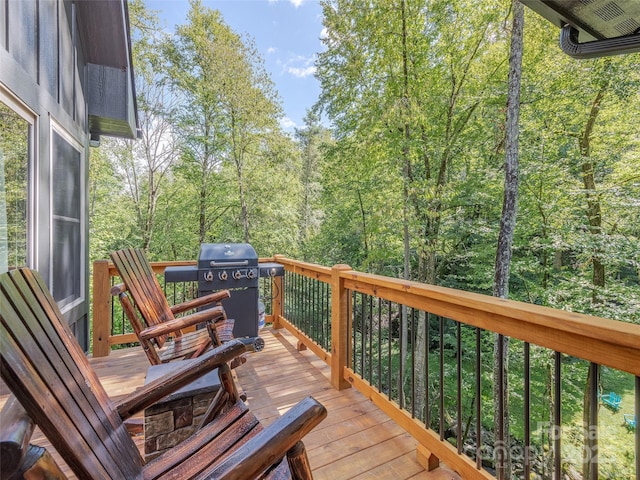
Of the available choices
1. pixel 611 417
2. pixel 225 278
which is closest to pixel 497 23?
pixel 225 278

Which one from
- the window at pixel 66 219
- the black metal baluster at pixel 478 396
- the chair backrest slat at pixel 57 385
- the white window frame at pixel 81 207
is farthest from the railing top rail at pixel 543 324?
the window at pixel 66 219

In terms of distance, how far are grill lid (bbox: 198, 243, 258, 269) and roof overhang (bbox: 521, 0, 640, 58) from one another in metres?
2.67

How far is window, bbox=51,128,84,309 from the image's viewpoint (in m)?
2.67

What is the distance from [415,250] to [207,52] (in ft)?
27.6

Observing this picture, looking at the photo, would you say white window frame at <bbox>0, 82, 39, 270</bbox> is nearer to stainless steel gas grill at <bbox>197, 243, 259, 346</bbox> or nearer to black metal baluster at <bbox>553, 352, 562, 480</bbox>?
stainless steel gas grill at <bbox>197, 243, 259, 346</bbox>

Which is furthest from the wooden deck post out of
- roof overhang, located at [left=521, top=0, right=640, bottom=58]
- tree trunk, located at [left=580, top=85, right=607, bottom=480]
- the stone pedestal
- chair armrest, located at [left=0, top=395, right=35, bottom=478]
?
tree trunk, located at [left=580, top=85, right=607, bottom=480]

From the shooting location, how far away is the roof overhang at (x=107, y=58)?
3.51 meters

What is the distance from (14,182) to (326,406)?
267cm

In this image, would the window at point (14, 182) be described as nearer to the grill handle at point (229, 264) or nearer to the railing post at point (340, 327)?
the grill handle at point (229, 264)

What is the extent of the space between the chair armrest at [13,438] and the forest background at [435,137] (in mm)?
6785

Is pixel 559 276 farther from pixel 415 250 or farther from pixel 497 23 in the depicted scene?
A: pixel 497 23

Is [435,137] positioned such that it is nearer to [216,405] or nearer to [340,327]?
[340,327]

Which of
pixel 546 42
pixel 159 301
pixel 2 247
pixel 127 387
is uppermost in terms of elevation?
pixel 546 42

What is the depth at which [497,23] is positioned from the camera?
6258mm
